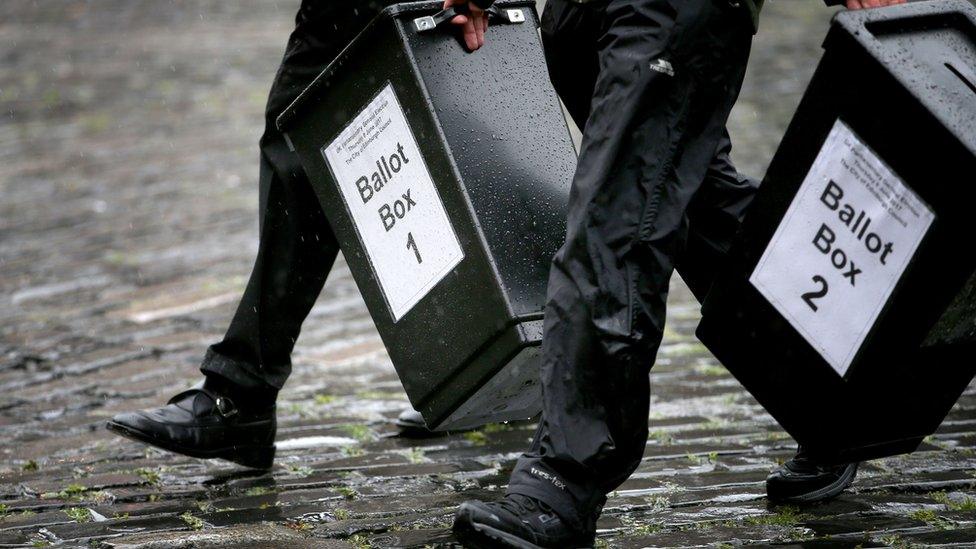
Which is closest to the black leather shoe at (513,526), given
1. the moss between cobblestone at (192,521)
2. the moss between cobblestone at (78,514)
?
the moss between cobblestone at (192,521)

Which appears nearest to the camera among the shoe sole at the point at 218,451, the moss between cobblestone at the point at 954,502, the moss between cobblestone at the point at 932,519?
the moss between cobblestone at the point at 932,519

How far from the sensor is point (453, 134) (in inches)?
108

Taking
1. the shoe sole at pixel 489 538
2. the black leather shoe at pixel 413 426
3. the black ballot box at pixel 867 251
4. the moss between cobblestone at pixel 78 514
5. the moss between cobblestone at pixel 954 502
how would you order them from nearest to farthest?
the black ballot box at pixel 867 251 < the shoe sole at pixel 489 538 < the moss between cobblestone at pixel 954 502 < the moss between cobblestone at pixel 78 514 < the black leather shoe at pixel 413 426

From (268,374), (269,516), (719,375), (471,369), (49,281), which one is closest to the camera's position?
(471,369)

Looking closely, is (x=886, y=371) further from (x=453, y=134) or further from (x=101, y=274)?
(x=101, y=274)

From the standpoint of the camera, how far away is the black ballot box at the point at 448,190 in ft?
8.84

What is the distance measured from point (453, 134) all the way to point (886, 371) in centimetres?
102

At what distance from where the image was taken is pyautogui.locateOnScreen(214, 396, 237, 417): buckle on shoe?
10.9 ft

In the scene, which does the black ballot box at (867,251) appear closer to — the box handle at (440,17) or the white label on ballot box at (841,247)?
the white label on ballot box at (841,247)

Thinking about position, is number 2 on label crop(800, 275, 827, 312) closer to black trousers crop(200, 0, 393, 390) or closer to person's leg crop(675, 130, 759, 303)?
person's leg crop(675, 130, 759, 303)

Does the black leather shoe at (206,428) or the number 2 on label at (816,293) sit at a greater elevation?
the number 2 on label at (816,293)

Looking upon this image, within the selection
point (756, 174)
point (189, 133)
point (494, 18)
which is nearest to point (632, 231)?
point (494, 18)

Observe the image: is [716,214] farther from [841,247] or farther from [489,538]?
[489,538]

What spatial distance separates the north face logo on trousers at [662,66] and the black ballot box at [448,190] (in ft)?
1.63
